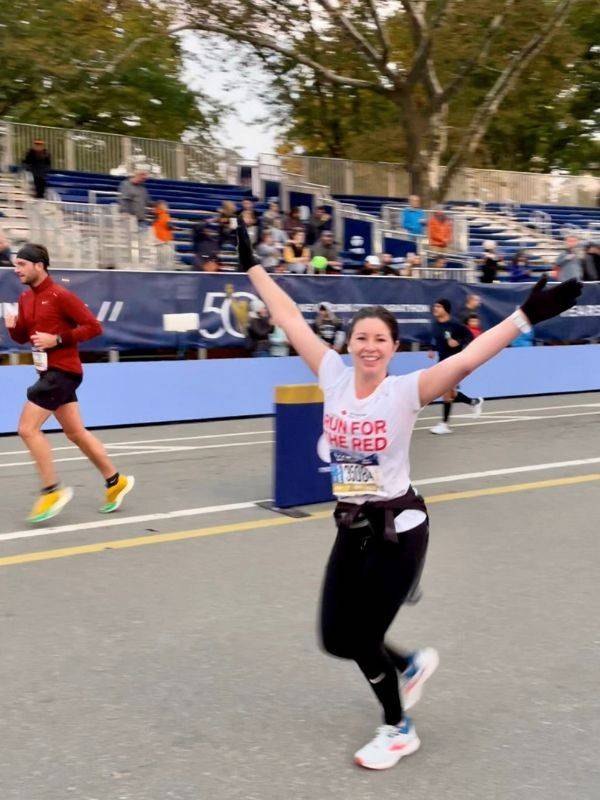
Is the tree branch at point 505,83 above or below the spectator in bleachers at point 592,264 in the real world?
above

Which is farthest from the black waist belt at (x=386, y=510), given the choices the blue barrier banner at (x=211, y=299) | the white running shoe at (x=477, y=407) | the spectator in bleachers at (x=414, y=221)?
the spectator in bleachers at (x=414, y=221)

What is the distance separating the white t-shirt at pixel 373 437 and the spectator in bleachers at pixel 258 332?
38.1 feet

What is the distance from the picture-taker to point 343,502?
3773mm

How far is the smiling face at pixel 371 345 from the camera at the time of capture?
3643 mm

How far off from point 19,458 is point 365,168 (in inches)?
909

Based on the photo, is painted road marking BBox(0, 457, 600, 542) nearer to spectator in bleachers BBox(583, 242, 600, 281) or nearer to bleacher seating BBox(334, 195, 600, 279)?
spectator in bleachers BBox(583, 242, 600, 281)

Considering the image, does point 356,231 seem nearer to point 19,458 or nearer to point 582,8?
point 19,458

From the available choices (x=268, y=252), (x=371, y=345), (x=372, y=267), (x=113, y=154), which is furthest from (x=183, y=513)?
(x=113, y=154)

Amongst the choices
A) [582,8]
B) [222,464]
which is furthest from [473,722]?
[582,8]

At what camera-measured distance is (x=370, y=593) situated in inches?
Result: 142

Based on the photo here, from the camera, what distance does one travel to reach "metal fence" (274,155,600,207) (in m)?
30.5

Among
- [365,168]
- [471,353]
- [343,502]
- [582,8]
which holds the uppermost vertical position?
[582,8]

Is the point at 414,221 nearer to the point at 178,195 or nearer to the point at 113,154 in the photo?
the point at 178,195

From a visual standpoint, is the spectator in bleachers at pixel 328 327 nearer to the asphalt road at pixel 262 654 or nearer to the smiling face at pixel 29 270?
the asphalt road at pixel 262 654
